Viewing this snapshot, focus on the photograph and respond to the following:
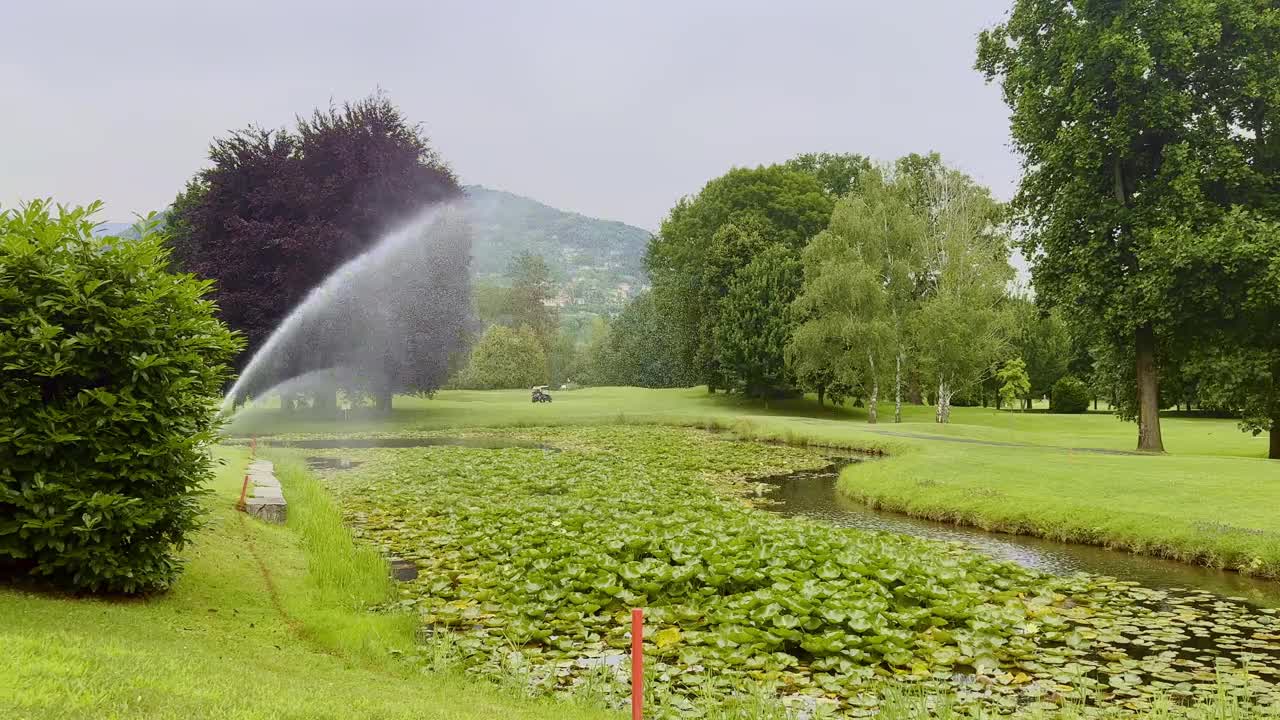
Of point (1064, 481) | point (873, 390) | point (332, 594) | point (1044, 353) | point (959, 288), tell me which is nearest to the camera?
point (332, 594)

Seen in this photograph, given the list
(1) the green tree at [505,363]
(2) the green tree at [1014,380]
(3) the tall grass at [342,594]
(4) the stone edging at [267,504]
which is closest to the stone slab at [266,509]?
(4) the stone edging at [267,504]

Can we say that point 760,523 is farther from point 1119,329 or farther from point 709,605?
point 1119,329

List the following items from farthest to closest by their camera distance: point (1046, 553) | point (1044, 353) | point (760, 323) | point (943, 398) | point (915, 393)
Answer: point (1044, 353)
point (915, 393)
point (760, 323)
point (943, 398)
point (1046, 553)

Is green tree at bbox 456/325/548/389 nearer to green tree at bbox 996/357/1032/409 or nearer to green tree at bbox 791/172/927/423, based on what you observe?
green tree at bbox 996/357/1032/409

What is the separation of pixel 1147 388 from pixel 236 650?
97.7 ft

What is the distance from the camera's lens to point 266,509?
586 inches

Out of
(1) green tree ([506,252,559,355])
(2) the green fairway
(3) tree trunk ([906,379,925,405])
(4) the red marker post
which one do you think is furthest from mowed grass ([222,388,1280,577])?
(1) green tree ([506,252,559,355])

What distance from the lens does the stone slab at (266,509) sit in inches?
582

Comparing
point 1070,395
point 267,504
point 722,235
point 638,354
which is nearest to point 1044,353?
point 1070,395

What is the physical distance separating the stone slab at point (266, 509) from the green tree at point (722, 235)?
45.2 metres

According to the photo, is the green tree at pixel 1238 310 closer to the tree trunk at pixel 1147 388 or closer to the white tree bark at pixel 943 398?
the tree trunk at pixel 1147 388

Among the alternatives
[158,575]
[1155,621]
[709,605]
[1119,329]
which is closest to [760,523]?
[709,605]

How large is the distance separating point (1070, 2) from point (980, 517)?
20112 mm

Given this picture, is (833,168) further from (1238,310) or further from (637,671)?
(637,671)
